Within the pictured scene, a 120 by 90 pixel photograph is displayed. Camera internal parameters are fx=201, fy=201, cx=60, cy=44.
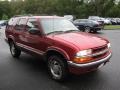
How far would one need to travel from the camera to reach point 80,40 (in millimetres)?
5449

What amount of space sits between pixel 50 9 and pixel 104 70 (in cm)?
6592

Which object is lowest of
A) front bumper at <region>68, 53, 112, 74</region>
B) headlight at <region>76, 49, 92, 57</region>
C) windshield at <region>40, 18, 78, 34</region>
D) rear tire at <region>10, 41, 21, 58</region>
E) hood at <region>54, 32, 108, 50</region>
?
rear tire at <region>10, 41, 21, 58</region>

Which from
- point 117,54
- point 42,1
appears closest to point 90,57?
point 117,54

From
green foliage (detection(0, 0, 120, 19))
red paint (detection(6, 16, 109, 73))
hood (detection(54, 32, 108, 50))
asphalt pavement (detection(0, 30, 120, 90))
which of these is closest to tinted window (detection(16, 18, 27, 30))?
red paint (detection(6, 16, 109, 73))

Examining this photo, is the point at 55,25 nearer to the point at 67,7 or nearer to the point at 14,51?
the point at 14,51

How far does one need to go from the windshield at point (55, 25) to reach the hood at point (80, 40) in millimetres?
419

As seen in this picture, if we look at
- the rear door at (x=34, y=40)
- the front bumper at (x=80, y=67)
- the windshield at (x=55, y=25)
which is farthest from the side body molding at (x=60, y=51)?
the windshield at (x=55, y=25)

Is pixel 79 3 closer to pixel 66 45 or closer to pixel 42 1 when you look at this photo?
pixel 42 1

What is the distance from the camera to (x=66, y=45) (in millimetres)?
5168

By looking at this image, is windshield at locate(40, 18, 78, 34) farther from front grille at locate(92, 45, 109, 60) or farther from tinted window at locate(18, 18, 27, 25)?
front grille at locate(92, 45, 109, 60)

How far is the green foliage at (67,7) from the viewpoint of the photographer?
6103 cm

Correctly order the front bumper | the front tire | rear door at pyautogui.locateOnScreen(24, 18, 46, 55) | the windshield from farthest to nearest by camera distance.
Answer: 1. the windshield
2. rear door at pyautogui.locateOnScreen(24, 18, 46, 55)
3. the front tire
4. the front bumper

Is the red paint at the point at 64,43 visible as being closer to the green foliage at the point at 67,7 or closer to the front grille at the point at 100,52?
the front grille at the point at 100,52

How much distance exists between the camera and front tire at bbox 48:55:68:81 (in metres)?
5.38
